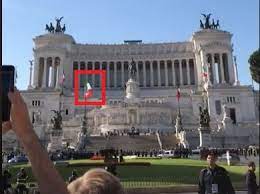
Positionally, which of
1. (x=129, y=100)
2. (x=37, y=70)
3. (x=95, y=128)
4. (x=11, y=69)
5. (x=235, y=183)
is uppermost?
(x=37, y=70)

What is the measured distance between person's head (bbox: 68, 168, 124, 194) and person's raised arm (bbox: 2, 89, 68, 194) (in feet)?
0.53

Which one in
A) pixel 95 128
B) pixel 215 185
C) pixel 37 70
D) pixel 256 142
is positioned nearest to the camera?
pixel 215 185

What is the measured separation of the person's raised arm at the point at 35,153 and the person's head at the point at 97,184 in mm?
162

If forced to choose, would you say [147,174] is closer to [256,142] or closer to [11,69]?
[11,69]

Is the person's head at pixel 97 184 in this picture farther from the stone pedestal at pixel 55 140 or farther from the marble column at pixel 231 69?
the marble column at pixel 231 69

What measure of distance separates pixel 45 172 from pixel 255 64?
51.3 metres

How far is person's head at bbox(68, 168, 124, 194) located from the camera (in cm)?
273

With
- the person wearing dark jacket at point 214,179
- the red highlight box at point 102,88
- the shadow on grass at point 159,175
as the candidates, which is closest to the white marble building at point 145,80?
the red highlight box at point 102,88

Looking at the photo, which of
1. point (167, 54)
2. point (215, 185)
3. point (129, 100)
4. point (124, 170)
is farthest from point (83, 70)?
point (215, 185)

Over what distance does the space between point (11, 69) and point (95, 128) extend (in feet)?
256

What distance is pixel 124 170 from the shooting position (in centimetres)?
2950

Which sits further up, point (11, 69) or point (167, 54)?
point (167, 54)

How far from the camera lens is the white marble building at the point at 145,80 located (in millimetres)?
82375

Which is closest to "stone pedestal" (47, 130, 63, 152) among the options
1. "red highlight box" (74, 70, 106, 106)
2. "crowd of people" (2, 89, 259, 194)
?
"red highlight box" (74, 70, 106, 106)
